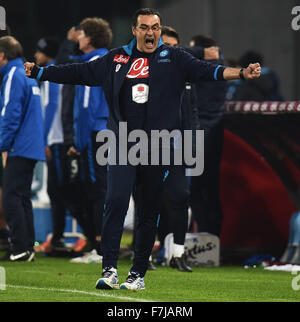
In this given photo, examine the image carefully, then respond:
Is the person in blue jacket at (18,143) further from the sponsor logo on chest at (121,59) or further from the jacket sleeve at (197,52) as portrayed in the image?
the sponsor logo on chest at (121,59)

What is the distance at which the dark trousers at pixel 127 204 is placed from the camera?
760 centimetres

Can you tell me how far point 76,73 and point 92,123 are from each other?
2752mm

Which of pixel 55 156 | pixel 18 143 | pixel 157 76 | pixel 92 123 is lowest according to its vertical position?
pixel 55 156

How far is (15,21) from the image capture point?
2408cm

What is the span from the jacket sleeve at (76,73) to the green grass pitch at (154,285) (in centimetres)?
155

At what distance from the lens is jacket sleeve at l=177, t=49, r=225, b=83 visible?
7.45m

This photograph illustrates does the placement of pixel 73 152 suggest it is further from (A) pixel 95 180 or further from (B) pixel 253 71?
(B) pixel 253 71

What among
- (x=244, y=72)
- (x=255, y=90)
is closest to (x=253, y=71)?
(x=244, y=72)

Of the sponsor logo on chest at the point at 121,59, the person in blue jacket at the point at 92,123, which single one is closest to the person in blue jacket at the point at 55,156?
the person in blue jacket at the point at 92,123

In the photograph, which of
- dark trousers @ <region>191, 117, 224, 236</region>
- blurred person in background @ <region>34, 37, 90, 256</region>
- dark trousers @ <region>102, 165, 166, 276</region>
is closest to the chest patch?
dark trousers @ <region>102, 165, 166, 276</region>

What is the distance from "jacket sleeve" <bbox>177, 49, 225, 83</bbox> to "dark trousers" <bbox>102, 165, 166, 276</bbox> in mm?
700

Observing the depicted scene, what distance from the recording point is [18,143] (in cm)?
1048

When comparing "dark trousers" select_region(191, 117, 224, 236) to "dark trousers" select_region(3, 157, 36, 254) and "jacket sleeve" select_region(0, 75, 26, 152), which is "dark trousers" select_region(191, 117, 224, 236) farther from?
"jacket sleeve" select_region(0, 75, 26, 152)
